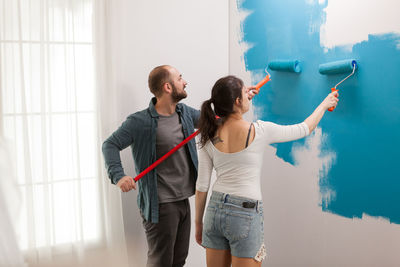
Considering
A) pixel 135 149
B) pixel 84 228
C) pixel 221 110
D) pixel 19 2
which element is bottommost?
pixel 84 228

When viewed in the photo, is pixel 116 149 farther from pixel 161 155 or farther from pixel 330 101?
pixel 330 101

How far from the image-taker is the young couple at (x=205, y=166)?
150 centimetres

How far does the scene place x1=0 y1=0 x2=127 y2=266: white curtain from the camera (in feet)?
6.38

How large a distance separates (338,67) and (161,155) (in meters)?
0.96

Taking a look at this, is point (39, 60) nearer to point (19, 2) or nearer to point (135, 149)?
point (19, 2)

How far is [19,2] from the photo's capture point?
1905 mm

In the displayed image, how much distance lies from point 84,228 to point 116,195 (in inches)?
9.8

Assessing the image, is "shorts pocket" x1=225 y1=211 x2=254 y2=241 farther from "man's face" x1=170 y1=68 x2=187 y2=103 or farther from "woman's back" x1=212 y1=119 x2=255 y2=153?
"man's face" x1=170 y1=68 x2=187 y2=103

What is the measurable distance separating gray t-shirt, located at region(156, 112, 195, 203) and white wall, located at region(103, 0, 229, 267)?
33cm

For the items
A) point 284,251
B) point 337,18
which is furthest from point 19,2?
point 284,251

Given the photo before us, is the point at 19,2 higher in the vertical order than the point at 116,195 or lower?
higher

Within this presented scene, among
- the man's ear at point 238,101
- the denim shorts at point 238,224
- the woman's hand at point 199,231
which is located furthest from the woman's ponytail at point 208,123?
the woman's hand at point 199,231

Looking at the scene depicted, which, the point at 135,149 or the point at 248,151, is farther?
the point at 135,149

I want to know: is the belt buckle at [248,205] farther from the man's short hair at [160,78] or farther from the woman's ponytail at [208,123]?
the man's short hair at [160,78]
